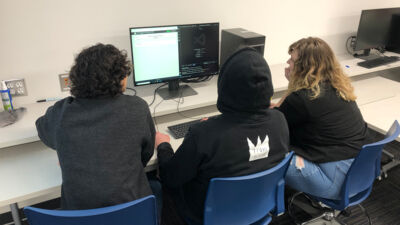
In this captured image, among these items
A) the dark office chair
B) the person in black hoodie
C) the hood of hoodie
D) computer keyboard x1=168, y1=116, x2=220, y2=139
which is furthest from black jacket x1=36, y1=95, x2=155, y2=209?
the dark office chair

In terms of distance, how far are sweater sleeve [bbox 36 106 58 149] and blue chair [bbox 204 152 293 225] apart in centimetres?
66

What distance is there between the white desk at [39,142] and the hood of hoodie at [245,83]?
0.56m

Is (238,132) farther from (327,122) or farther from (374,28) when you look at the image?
(374,28)

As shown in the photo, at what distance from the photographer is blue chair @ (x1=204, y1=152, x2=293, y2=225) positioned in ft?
3.85

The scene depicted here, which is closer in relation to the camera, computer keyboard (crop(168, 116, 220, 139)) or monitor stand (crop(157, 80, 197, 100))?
computer keyboard (crop(168, 116, 220, 139))

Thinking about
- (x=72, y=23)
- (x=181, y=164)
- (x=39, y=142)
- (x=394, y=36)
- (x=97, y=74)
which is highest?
(x=72, y=23)

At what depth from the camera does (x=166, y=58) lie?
1965 mm

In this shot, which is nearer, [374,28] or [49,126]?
[49,126]

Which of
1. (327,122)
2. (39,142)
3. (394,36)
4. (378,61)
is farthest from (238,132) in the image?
(394,36)

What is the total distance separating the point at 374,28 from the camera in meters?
2.84

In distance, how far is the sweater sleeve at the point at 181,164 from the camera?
123cm

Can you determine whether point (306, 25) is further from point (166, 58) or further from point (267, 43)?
point (166, 58)

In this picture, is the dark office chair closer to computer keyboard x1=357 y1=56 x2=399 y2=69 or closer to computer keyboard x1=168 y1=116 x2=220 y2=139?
computer keyboard x1=168 y1=116 x2=220 y2=139

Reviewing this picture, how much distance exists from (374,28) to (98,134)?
275 cm
